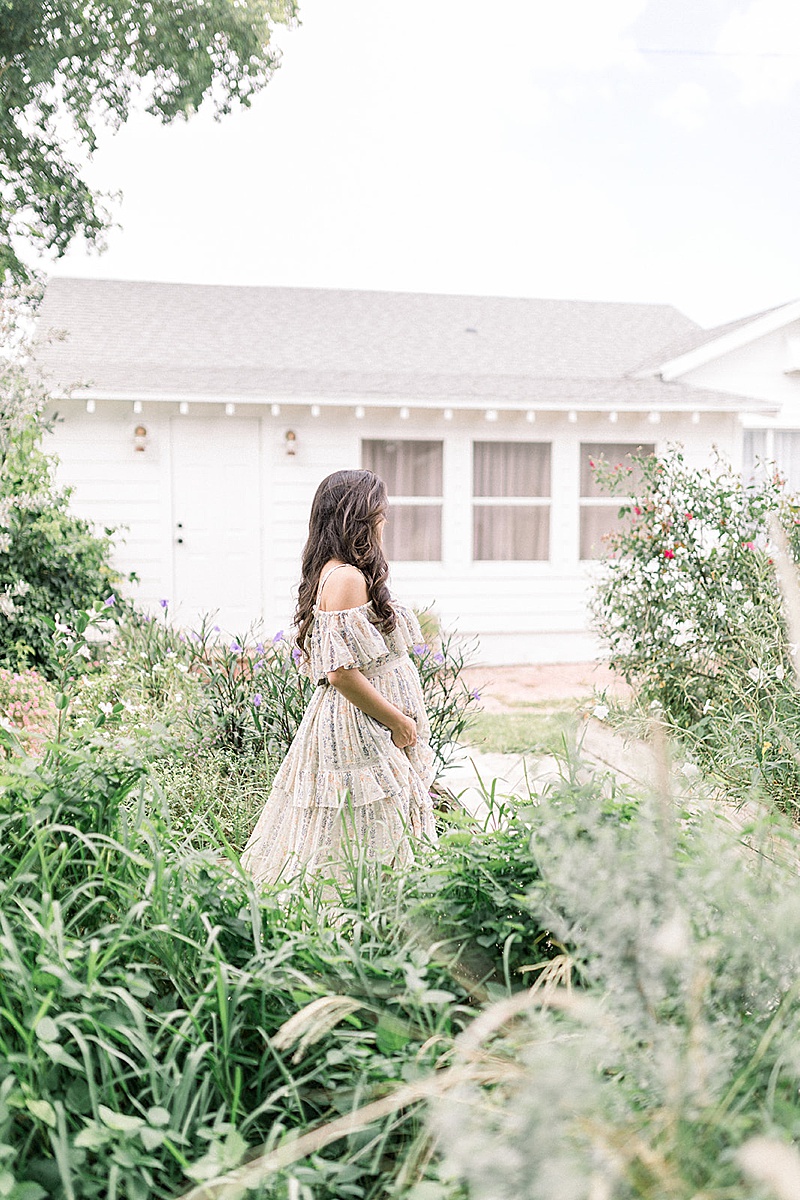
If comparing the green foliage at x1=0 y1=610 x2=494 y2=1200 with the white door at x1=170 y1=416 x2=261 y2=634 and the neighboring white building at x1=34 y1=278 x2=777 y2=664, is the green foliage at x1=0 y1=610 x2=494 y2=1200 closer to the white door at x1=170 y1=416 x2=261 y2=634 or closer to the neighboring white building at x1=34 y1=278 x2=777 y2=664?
the neighboring white building at x1=34 y1=278 x2=777 y2=664

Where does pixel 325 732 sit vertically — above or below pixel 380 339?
below

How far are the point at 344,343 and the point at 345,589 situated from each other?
10659 millimetres

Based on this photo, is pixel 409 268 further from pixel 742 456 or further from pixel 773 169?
pixel 742 456

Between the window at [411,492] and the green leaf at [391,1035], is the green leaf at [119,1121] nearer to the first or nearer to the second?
the green leaf at [391,1035]

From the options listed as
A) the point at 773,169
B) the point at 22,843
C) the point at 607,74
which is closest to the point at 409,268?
the point at 607,74

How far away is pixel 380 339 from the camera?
1351 cm

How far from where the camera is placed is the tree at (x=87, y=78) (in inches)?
240

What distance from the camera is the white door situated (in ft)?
35.4

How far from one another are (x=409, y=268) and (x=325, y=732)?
2709 cm

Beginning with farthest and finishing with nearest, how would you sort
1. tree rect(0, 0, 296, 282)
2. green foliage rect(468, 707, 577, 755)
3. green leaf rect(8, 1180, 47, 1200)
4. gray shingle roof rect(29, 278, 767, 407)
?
gray shingle roof rect(29, 278, 767, 407), green foliage rect(468, 707, 577, 755), tree rect(0, 0, 296, 282), green leaf rect(8, 1180, 47, 1200)

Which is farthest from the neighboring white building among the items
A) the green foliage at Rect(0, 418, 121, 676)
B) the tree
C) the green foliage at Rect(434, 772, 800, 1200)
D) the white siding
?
the green foliage at Rect(434, 772, 800, 1200)

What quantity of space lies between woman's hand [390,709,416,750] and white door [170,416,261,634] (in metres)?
7.75

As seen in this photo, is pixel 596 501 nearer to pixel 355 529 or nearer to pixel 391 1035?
pixel 355 529

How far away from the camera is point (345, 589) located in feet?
10.4
